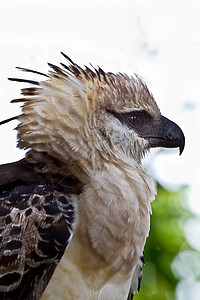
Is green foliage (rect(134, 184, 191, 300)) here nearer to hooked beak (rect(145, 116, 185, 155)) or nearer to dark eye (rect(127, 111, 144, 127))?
hooked beak (rect(145, 116, 185, 155))

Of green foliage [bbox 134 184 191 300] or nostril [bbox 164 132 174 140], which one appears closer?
nostril [bbox 164 132 174 140]

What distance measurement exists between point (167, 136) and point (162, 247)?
261 centimetres

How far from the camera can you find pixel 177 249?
7.14 m

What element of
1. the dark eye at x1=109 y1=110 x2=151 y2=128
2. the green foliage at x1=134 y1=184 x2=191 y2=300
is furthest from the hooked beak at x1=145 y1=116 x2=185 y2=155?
the green foliage at x1=134 y1=184 x2=191 y2=300

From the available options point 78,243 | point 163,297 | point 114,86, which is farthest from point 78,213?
point 163,297

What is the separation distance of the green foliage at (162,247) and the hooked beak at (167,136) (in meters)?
2.41

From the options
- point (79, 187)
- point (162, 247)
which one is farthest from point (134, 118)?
point (162, 247)

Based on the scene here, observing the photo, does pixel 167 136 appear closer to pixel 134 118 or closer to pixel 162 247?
pixel 134 118

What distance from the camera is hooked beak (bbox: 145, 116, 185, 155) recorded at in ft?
15.8

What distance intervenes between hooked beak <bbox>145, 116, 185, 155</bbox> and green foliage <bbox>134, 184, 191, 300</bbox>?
7.89 ft

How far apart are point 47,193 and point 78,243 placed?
407mm

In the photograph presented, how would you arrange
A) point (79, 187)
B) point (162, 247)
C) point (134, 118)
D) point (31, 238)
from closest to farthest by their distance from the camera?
point (31, 238) → point (79, 187) → point (134, 118) → point (162, 247)

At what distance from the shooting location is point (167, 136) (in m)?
4.82

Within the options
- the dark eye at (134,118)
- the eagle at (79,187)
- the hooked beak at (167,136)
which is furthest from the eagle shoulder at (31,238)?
the hooked beak at (167,136)
